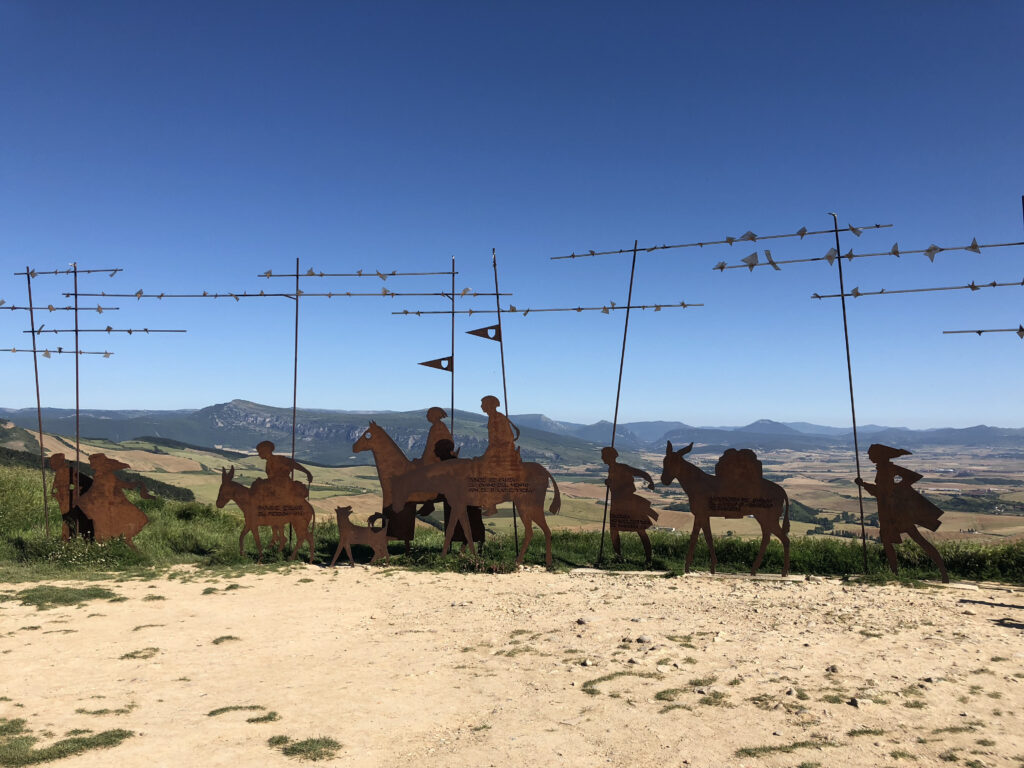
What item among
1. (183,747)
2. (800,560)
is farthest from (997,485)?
(183,747)

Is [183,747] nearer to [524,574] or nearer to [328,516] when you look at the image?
[524,574]

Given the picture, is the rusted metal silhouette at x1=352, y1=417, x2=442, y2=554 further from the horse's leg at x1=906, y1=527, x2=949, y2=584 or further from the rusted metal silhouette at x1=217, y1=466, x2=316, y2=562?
the horse's leg at x1=906, y1=527, x2=949, y2=584

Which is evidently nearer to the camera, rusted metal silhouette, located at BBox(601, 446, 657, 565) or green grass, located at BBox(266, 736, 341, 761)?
green grass, located at BBox(266, 736, 341, 761)

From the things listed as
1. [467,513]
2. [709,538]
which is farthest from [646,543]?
[467,513]

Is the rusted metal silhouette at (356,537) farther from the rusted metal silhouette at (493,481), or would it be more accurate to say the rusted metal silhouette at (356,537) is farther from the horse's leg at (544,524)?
the horse's leg at (544,524)

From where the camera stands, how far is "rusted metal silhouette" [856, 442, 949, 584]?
38.9ft

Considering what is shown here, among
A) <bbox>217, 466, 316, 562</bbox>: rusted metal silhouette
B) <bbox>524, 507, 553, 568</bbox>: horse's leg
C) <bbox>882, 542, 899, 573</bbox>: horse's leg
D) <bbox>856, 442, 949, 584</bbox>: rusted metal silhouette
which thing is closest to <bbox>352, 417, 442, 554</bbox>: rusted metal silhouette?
<bbox>217, 466, 316, 562</bbox>: rusted metal silhouette

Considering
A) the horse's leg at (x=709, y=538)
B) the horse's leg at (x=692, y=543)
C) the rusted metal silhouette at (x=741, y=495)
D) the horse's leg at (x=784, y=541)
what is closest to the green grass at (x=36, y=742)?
the rusted metal silhouette at (x=741, y=495)

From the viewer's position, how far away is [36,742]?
580cm

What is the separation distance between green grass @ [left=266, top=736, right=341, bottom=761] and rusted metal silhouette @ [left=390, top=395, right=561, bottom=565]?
7.86 metres

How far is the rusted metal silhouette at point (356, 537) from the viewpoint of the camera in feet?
46.0

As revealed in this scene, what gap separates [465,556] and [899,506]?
8731 mm

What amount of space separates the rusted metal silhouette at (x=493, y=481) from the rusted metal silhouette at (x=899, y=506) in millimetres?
6187

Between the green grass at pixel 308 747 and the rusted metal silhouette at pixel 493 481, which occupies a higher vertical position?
the rusted metal silhouette at pixel 493 481
